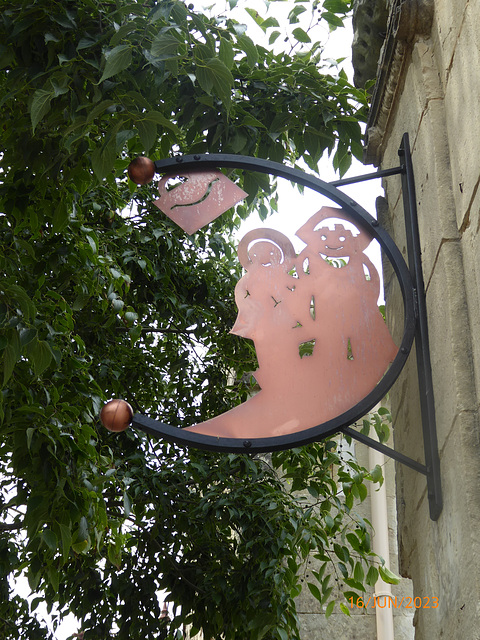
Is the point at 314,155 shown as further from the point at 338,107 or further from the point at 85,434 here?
the point at 85,434

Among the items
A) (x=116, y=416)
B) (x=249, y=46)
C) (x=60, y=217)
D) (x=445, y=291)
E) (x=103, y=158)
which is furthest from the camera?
(x=249, y=46)

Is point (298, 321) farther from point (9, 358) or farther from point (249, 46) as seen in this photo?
point (249, 46)

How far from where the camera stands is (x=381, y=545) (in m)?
4.52

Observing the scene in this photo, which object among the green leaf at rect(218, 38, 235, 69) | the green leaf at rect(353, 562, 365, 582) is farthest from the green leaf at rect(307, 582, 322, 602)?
the green leaf at rect(218, 38, 235, 69)

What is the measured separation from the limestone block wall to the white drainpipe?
219 centimetres

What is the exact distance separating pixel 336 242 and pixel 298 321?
25 centimetres

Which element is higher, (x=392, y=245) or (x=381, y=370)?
(x=392, y=245)

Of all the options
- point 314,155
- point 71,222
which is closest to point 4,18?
point 71,222

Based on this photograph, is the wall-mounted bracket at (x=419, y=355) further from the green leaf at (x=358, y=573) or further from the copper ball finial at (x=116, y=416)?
the green leaf at (x=358, y=573)

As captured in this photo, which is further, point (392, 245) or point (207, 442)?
point (392, 245)

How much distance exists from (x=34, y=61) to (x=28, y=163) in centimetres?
34

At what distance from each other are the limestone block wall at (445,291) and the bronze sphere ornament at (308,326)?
69 millimetres

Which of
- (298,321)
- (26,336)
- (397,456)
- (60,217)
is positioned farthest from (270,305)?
(60,217)

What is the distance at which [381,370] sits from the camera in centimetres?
179
